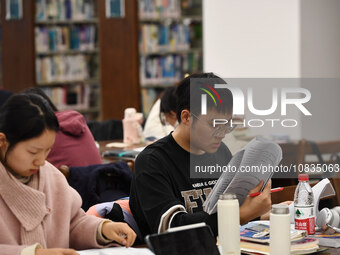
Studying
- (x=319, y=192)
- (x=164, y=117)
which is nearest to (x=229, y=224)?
(x=319, y=192)

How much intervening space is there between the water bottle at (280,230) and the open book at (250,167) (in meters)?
0.17

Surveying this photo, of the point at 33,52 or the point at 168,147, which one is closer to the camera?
the point at 168,147

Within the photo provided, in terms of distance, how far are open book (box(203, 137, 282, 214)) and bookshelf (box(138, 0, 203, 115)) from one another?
219 inches

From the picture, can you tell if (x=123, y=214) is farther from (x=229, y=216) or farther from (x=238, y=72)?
(x=238, y=72)

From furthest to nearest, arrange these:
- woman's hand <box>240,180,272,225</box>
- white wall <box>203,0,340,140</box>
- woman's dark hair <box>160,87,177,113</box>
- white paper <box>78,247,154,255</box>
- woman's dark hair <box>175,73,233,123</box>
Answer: white wall <box>203,0,340,140</box>, woman's dark hair <box>160,87,177,113</box>, woman's dark hair <box>175,73,233,123</box>, woman's hand <box>240,180,272,225</box>, white paper <box>78,247,154,255</box>

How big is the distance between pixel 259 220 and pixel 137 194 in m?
0.42

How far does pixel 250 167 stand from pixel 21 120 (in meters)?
0.61

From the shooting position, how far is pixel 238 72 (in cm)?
548

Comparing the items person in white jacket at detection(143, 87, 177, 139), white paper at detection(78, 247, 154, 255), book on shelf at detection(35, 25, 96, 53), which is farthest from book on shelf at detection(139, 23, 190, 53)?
white paper at detection(78, 247, 154, 255)

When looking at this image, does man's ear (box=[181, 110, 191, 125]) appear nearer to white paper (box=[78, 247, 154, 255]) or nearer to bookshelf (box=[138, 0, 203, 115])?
white paper (box=[78, 247, 154, 255])

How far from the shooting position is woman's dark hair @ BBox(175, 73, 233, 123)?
6.71ft

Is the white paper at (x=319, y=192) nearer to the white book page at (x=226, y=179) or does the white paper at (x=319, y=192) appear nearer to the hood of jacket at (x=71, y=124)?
the white book page at (x=226, y=179)

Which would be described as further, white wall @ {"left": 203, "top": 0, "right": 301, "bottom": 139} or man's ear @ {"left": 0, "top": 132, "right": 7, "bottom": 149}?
white wall @ {"left": 203, "top": 0, "right": 301, "bottom": 139}

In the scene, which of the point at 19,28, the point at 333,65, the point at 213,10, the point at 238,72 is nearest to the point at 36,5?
the point at 19,28
